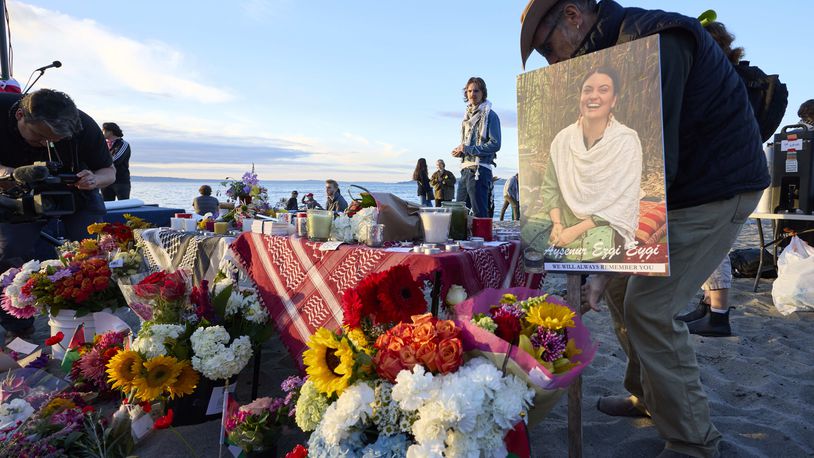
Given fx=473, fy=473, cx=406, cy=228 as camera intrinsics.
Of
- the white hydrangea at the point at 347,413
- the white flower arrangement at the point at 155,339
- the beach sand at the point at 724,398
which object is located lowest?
the beach sand at the point at 724,398

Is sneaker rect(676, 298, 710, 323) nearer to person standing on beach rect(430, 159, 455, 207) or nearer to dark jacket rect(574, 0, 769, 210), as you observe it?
dark jacket rect(574, 0, 769, 210)

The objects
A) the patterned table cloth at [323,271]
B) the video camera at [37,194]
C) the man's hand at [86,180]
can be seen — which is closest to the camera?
the patterned table cloth at [323,271]

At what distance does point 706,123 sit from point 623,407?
1.51m

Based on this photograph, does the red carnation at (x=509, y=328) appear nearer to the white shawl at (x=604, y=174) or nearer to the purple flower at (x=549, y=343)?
the purple flower at (x=549, y=343)

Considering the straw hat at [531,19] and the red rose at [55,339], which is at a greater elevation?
the straw hat at [531,19]

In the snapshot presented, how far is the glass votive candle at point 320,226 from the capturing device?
2.41 m

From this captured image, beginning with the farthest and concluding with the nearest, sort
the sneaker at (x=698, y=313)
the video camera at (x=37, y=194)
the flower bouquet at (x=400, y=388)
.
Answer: the sneaker at (x=698, y=313)
the video camera at (x=37, y=194)
the flower bouquet at (x=400, y=388)

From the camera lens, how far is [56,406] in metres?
2.21

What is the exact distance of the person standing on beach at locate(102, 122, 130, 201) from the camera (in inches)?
261

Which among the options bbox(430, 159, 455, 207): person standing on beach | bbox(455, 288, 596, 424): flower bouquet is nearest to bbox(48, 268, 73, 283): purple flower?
bbox(455, 288, 596, 424): flower bouquet

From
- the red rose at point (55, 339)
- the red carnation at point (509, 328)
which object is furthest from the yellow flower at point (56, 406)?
the red carnation at point (509, 328)

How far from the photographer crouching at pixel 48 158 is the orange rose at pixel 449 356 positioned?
117 inches

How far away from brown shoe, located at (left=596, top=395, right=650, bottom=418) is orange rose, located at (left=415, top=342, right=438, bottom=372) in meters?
A: 1.65

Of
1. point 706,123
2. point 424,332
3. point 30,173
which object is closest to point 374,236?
point 424,332
